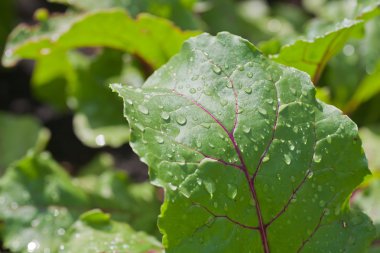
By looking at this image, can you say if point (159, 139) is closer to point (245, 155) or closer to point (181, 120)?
point (181, 120)

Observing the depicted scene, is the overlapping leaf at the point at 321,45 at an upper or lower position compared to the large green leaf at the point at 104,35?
upper

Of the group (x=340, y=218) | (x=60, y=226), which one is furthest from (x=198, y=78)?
Answer: (x=60, y=226)

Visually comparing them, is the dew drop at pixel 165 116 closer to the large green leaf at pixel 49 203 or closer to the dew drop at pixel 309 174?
the dew drop at pixel 309 174

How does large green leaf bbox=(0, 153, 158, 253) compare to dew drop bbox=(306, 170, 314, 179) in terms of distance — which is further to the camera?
large green leaf bbox=(0, 153, 158, 253)

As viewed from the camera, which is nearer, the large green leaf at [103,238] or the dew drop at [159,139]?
the dew drop at [159,139]

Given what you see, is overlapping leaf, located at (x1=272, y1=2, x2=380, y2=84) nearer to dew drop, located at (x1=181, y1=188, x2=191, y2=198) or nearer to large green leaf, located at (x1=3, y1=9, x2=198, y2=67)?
large green leaf, located at (x1=3, y1=9, x2=198, y2=67)

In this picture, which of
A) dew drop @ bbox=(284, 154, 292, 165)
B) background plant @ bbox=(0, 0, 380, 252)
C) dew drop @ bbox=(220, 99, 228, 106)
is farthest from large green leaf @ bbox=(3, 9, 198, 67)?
dew drop @ bbox=(284, 154, 292, 165)

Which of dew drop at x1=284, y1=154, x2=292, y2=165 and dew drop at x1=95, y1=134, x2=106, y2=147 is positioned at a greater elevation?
dew drop at x1=284, y1=154, x2=292, y2=165

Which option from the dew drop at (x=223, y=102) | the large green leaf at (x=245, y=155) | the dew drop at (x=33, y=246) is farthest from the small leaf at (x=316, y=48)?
the dew drop at (x=33, y=246)
